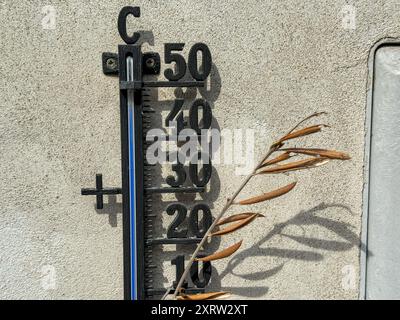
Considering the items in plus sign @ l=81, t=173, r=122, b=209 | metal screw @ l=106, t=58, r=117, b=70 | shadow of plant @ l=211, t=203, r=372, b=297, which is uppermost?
metal screw @ l=106, t=58, r=117, b=70

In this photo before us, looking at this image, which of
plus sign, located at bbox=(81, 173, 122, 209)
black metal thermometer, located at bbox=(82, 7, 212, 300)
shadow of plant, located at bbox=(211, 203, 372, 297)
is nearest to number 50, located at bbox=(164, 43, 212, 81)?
black metal thermometer, located at bbox=(82, 7, 212, 300)

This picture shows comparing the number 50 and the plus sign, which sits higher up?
the number 50

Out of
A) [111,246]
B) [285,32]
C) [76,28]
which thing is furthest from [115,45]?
[111,246]

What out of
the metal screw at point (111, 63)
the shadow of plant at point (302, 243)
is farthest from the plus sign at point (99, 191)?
the shadow of plant at point (302, 243)

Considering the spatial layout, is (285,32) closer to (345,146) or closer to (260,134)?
(260,134)

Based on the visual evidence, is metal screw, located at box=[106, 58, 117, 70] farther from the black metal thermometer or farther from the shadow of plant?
the shadow of plant

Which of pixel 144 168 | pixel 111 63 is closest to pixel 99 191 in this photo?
pixel 144 168

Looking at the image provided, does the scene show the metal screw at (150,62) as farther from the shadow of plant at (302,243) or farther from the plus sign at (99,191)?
the shadow of plant at (302,243)

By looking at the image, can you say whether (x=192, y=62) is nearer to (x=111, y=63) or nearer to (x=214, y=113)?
(x=214, y=113)
